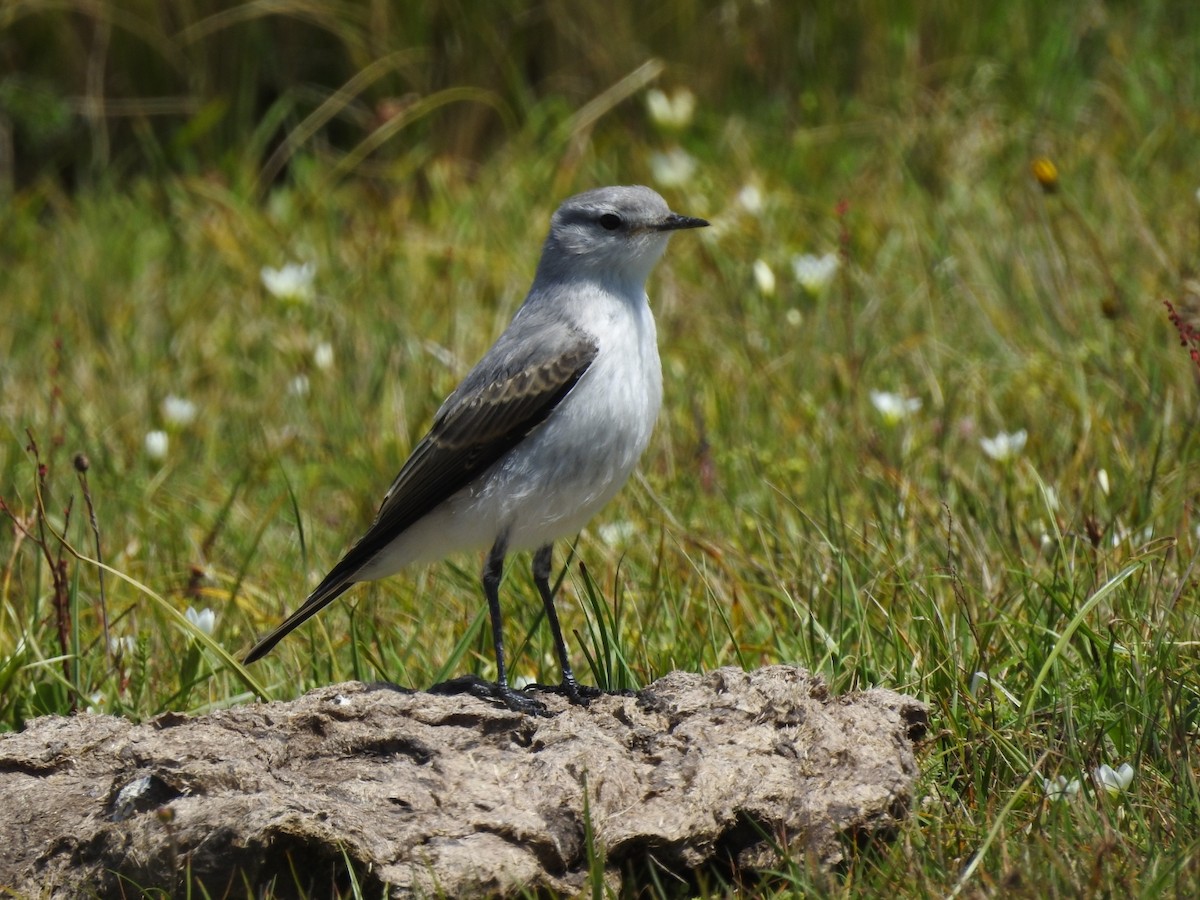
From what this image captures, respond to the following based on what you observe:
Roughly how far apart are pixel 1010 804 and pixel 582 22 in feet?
24.0

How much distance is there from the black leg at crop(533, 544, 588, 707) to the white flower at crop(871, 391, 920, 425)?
1.84 meters

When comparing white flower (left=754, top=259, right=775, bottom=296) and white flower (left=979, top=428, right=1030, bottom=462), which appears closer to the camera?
white flower (left=979, top=428, right=1030, bottom=462)

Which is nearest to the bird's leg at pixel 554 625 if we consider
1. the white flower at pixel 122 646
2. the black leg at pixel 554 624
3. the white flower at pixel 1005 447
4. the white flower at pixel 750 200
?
the black leg at pixel 554 624

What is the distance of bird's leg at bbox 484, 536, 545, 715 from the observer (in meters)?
4.57

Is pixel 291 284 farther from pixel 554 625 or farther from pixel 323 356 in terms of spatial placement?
pixel 554 625

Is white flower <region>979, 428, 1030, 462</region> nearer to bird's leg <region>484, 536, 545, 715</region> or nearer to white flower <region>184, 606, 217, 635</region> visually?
bird's leg <region>484, 536, 545, 715</region>

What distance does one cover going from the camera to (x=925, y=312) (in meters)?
7.77

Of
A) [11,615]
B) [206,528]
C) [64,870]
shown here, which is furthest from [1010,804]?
[206,528]

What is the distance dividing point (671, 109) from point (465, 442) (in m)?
5.17

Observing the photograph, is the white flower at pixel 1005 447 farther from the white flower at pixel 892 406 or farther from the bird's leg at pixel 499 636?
the bird's leg at pixel 499 636

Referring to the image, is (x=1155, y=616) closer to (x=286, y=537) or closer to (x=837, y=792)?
(x=837, y=792)

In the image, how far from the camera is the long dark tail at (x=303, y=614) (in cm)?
495

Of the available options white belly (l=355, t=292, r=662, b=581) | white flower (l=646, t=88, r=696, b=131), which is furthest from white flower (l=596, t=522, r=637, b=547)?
white flower (l=646, t=88, r=696, b=131)

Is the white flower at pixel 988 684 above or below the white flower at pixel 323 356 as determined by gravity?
above
